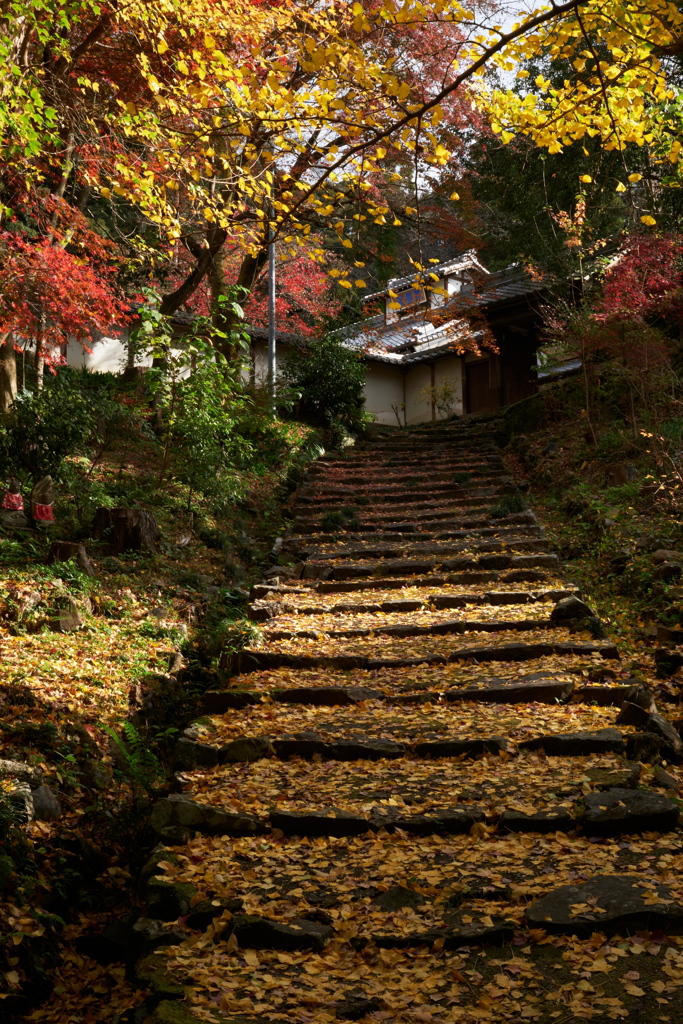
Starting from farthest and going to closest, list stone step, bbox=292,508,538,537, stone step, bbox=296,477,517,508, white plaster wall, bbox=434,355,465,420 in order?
white plaster wall, bbox=434,355,465,420 < stone step, bbox=296,477,517,508 < stone step, bbox=292,508,538,537

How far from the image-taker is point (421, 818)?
15.1 feet

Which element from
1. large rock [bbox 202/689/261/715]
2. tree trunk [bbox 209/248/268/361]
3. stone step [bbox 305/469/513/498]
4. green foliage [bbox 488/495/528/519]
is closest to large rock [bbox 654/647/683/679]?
large rock [bbox 202/689/261/715]

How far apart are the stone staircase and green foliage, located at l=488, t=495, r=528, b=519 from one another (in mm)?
2942

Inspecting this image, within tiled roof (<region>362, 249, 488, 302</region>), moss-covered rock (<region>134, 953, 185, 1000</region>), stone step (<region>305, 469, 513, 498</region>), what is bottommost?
moss-covered rock (<region>134, 953, 185, 1000</region>)

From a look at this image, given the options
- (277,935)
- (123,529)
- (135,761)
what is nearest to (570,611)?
(135,761)

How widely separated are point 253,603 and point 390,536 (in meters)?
3.50

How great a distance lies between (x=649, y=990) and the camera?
3.08m

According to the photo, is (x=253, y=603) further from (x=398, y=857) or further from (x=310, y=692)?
(x=398, y=857)

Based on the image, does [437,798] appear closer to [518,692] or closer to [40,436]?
[518,692]

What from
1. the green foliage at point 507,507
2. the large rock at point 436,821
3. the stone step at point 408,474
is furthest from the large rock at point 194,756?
the stone step at point 408,474

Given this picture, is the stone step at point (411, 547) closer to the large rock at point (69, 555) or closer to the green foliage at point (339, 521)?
the green foliage at point (339, 521)

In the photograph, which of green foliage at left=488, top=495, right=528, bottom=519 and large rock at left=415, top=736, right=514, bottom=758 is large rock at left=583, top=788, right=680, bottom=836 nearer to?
large rock at left=415, top=736, right=514, bottom=758

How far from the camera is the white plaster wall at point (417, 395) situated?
2469 centimetres

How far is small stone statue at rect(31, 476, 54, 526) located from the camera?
8.52 m
